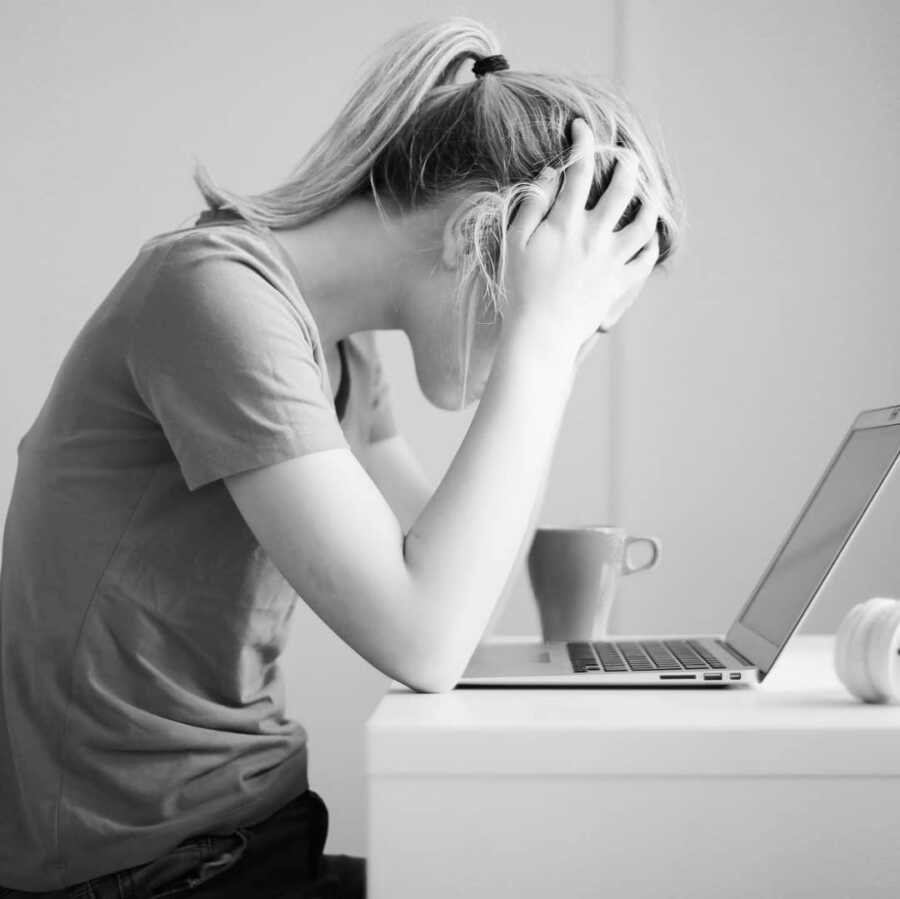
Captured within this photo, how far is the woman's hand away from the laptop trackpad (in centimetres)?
23

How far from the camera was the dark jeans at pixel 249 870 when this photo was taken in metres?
0.76

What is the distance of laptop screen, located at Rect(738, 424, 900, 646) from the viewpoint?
79 cm

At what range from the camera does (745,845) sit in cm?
59

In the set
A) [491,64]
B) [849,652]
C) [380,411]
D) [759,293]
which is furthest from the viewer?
[759,293]

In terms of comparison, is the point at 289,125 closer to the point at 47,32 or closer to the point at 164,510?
the point at 47,32

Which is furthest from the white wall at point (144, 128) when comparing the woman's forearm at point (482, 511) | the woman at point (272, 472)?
the woman's forearm at point (482, 511)

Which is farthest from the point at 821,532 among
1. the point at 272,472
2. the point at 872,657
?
the point at 272,472

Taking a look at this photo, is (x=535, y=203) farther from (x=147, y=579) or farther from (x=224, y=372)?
(x=147, y=579)

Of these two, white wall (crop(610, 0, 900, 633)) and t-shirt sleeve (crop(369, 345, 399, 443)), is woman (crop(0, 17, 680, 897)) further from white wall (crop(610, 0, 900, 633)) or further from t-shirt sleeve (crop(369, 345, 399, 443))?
white wall (crop(610, 0, 900, 633))

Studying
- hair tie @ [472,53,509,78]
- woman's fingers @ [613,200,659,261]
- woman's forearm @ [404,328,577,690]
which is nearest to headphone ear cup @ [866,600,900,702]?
woman's forearm @ [404,328,577,690]

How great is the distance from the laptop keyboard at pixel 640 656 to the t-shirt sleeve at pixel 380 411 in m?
0.33

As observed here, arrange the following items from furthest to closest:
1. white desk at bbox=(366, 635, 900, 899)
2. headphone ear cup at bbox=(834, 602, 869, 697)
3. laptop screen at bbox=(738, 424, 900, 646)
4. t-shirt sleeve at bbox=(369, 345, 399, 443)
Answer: t-shirt sleeve at bbox=(369, 345, 399, 443) → laptop screen at bbox=(738, 424, 900, 646) → headphone ear cup at bbox=(834, 602, 869, 697) → white desk at bbox=(366, 635, 900, 899)

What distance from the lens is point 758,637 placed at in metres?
0.88

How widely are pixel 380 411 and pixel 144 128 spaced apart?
3.06 ft
